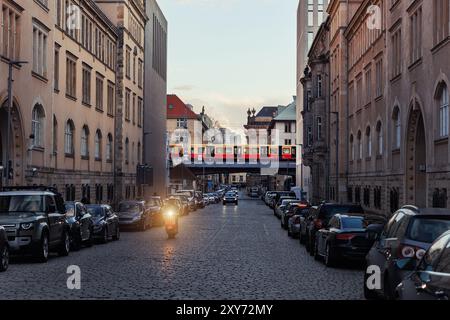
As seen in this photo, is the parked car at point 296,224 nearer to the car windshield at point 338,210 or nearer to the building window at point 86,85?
the car windshield at point 338,210

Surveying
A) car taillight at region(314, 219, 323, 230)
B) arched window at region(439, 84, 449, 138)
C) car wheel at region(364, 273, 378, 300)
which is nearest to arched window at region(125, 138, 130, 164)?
arched window at region(439, 84, 449, 138)

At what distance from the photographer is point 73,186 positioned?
4978 centimetres

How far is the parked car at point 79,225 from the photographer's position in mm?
24828

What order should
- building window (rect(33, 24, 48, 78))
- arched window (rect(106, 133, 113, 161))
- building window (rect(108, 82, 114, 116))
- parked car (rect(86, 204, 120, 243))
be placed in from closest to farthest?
parked car (rect(86, 204, 120, 243)), building window (rect(33, 24, 48, 78)), arched window (rect(106, 133, 113, 161)), building window (rect(108, 82, 114, 116))

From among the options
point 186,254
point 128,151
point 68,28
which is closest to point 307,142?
point 128,151

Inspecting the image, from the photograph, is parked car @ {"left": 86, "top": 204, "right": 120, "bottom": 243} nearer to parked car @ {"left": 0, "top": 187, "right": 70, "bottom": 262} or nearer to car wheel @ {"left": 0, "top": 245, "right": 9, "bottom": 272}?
parked car @ {"left": 0, "top": 187, "right": 70, "bottom": 262}

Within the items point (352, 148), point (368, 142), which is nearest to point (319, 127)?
point (352, 148)

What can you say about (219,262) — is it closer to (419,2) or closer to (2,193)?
(2,193)

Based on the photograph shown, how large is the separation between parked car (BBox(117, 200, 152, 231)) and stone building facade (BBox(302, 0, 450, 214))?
11.8 m

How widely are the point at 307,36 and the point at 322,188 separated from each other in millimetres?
43485

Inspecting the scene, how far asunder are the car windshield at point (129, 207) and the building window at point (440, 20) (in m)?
16.3

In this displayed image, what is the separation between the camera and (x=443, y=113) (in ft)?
97.5

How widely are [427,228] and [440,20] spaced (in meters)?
19.2

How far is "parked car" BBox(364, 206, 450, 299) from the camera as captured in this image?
1145cm
